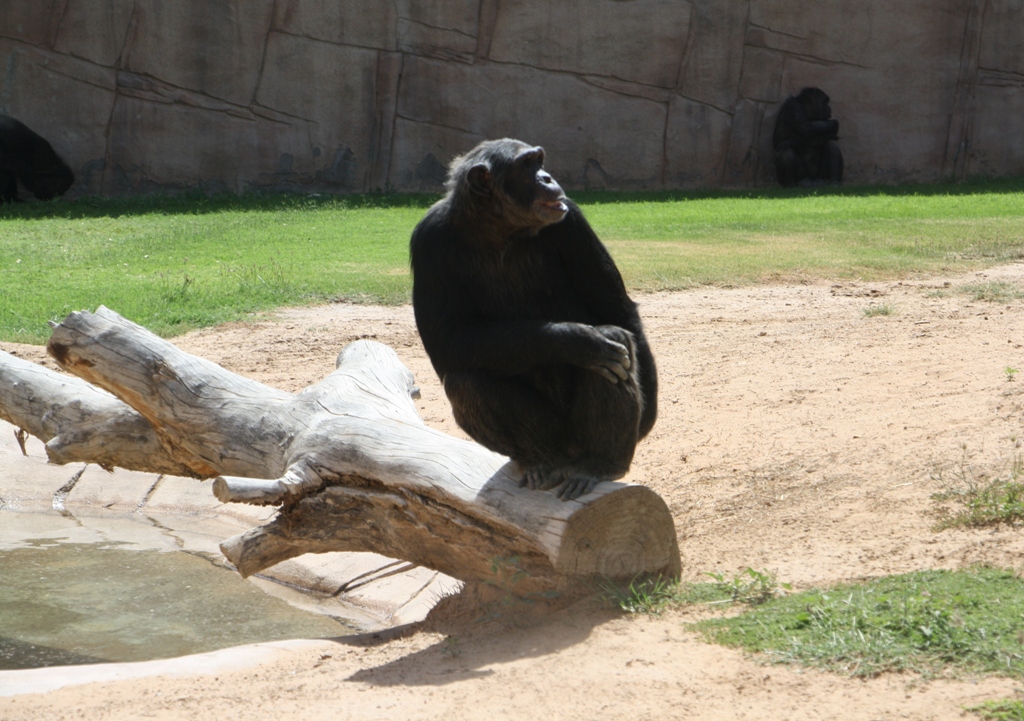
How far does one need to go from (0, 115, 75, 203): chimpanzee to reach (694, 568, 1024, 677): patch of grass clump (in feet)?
47.8

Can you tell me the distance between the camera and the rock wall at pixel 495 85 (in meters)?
16.8

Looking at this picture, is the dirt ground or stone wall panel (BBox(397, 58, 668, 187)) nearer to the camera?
the dirt ground

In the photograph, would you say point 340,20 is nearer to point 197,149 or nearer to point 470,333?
point 197,149

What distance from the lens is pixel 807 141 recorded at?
17.4 meters

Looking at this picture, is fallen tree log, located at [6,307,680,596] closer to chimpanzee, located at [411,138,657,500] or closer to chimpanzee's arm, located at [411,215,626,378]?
chimpanzee, located at [411,138,657,500]

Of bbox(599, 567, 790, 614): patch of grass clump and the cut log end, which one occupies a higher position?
the cut log end

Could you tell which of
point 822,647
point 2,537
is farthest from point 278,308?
point 822,647

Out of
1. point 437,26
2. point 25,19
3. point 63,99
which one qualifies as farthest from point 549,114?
point 25,19

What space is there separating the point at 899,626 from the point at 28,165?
1517 centimetres

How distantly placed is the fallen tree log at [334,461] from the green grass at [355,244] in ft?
10.3

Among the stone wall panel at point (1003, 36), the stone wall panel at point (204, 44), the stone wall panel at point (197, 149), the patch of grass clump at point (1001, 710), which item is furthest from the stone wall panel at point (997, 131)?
the patch of grass clump at point (1001, 710)

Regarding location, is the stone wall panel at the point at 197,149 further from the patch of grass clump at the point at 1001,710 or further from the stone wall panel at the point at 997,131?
the patch of grass clump at the point at 1001,710

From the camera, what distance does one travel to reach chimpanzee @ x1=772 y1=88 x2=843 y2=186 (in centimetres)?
1739

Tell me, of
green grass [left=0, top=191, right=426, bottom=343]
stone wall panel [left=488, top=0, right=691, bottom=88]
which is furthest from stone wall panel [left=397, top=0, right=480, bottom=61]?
green grass [left=0, top=191, right=426, bottom=343]
